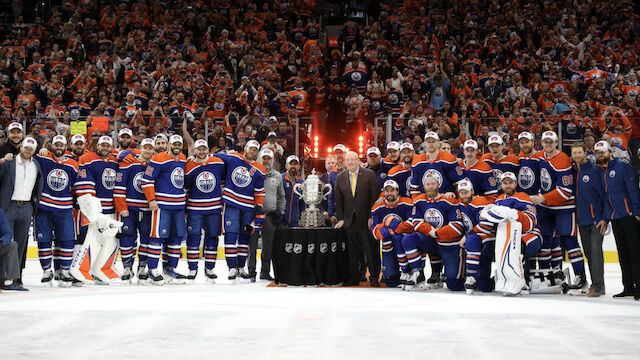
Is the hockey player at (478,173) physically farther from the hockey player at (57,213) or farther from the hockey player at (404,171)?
the hockey player at (57,213)

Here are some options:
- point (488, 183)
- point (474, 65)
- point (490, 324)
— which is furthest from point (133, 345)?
point (474, 65)

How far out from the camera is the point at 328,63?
1795 cm

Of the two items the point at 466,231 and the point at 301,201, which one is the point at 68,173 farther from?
the point at 466,231

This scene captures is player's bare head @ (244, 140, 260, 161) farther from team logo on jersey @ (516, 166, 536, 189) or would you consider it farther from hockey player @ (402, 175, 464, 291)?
team logo on jersey @ (516, 166, 536, 189)

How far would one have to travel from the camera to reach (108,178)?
10.1 meters

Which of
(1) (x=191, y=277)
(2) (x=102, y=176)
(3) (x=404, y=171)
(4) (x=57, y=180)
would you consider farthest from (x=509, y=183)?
(4) (x=57, y=180)

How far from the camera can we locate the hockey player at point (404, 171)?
10.1 metres

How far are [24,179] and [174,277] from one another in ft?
7.20

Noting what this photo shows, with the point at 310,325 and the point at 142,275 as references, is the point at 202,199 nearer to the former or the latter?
the point at 142,275

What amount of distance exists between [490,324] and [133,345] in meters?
2.68

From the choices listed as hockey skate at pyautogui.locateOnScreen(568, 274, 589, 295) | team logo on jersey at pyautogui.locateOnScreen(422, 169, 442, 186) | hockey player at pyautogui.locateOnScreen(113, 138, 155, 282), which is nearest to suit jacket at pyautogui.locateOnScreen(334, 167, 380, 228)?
team logo on jersey at pyautogui.locateOnScreen(422, 169, 442, 186)

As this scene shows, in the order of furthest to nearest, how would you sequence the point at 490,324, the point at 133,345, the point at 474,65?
the point at 474,65
the point at 490,324
the point at 133,345

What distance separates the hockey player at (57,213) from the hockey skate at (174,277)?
1.16 metres

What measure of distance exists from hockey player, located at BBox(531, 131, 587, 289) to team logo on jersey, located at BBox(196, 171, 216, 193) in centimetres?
383
